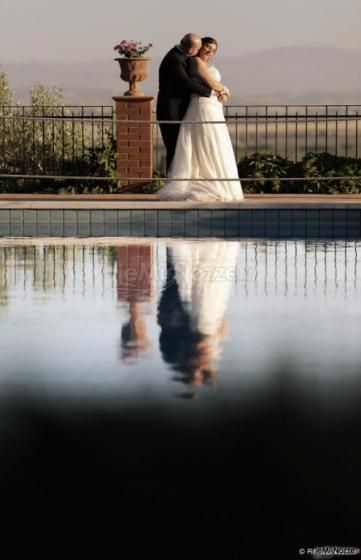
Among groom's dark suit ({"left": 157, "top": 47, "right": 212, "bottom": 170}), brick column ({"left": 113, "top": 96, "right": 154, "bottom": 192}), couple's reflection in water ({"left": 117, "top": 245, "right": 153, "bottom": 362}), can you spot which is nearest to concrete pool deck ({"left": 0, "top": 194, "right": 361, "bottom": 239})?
groom's dark suit ({"left": 157, "top": 47, "right": 212, "bottom": 170})

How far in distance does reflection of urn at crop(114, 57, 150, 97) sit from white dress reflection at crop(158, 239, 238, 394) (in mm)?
4998

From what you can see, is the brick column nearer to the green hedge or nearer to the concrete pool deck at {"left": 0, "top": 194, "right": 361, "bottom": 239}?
the green hedge

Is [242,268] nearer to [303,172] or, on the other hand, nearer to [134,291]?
[134,291]

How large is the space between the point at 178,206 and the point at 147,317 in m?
6.70

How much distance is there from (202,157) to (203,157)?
1 centimetres

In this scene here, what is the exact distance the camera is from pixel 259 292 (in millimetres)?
9820

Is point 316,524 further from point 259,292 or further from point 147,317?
point 259,292

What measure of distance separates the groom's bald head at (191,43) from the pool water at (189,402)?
476 cm

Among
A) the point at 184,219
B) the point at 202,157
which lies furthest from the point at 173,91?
the point at 184,219

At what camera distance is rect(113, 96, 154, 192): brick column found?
59.3 ft

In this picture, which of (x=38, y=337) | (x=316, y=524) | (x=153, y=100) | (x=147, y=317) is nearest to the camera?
(x=316, y=524)

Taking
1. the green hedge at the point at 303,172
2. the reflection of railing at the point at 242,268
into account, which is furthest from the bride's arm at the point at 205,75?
the green hedge at the point at 303,172

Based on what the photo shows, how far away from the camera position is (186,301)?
922cm

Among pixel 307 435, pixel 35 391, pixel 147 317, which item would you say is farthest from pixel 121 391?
pixel 147 317
